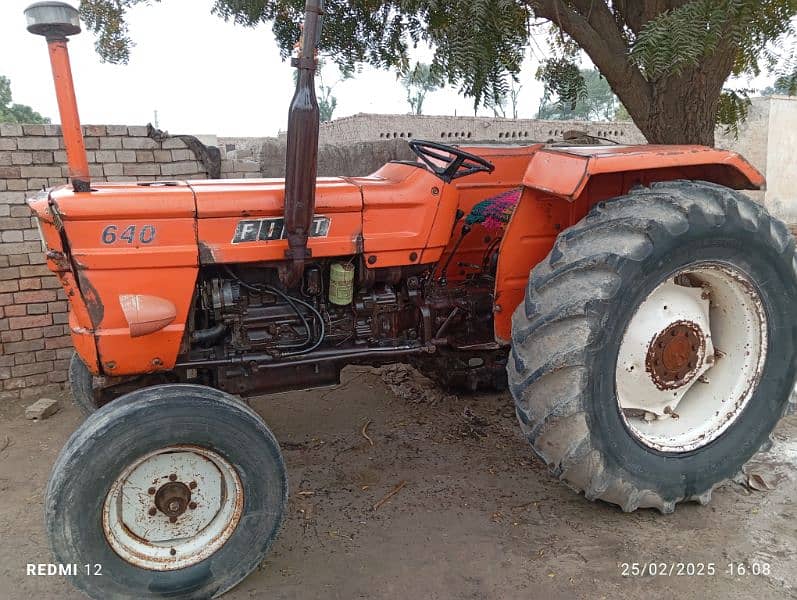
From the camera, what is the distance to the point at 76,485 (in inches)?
86.4

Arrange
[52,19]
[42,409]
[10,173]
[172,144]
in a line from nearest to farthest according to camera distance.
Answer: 1. [52,19]
2. [42,409]
3. [10,173]
4. [172,144]

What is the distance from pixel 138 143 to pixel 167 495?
10.9ft

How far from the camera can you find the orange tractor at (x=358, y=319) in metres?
2.34

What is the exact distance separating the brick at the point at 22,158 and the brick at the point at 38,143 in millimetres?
42

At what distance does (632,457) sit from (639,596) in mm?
563

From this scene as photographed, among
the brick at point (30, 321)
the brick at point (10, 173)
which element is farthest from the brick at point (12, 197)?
the brick at point (30, 321)

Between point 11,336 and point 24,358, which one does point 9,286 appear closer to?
point 11,336

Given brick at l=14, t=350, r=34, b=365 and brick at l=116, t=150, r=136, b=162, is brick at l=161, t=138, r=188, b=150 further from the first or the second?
brick at l=14, t=350, r=34, b=365

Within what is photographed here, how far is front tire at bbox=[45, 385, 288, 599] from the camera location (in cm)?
221

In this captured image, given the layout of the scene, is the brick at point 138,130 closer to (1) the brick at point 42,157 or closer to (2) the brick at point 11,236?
(1) the brick at point 42,157

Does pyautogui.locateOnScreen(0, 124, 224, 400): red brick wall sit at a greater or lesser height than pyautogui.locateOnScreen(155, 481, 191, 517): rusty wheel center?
greater

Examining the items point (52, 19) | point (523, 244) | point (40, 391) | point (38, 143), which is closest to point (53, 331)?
point (40, 391)

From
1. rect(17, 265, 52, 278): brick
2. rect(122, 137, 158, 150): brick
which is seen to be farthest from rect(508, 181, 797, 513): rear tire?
rect(17, 265, 52, 278): brick

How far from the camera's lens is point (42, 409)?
432cm
